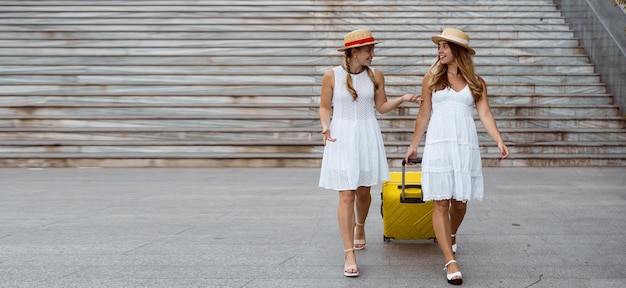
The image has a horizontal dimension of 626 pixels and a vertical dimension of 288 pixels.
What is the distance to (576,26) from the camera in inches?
627

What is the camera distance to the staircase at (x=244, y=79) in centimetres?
1226

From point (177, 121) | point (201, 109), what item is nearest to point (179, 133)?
point (177, 121)

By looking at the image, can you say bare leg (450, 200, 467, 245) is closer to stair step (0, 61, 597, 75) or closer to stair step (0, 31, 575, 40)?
stair step (0, 61, 597, 75)

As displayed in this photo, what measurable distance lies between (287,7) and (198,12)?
218 centimetres

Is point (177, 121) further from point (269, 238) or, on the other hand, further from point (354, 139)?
point (354, 139)

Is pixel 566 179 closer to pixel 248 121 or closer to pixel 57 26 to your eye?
pixel 248 121

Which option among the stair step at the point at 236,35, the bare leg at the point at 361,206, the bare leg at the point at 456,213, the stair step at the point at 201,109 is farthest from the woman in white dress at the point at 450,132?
the stair step at the point at 236,35

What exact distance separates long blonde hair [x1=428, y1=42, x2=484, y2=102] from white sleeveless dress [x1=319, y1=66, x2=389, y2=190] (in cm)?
47

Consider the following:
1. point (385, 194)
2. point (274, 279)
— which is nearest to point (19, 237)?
point (274, 279)

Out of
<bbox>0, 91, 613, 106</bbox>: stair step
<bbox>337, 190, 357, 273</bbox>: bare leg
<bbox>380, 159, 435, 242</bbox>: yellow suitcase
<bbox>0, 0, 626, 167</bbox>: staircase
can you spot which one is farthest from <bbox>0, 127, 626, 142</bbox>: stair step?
<bbox>337, 190, 357, 273</bbox>: bare leg

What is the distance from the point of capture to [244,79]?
47.6 feet

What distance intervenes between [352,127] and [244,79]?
381 inches

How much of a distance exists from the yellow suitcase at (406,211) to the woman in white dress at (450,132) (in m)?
0.48

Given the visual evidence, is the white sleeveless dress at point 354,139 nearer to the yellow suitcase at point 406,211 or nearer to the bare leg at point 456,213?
the yellow suitcase at point 406,211
